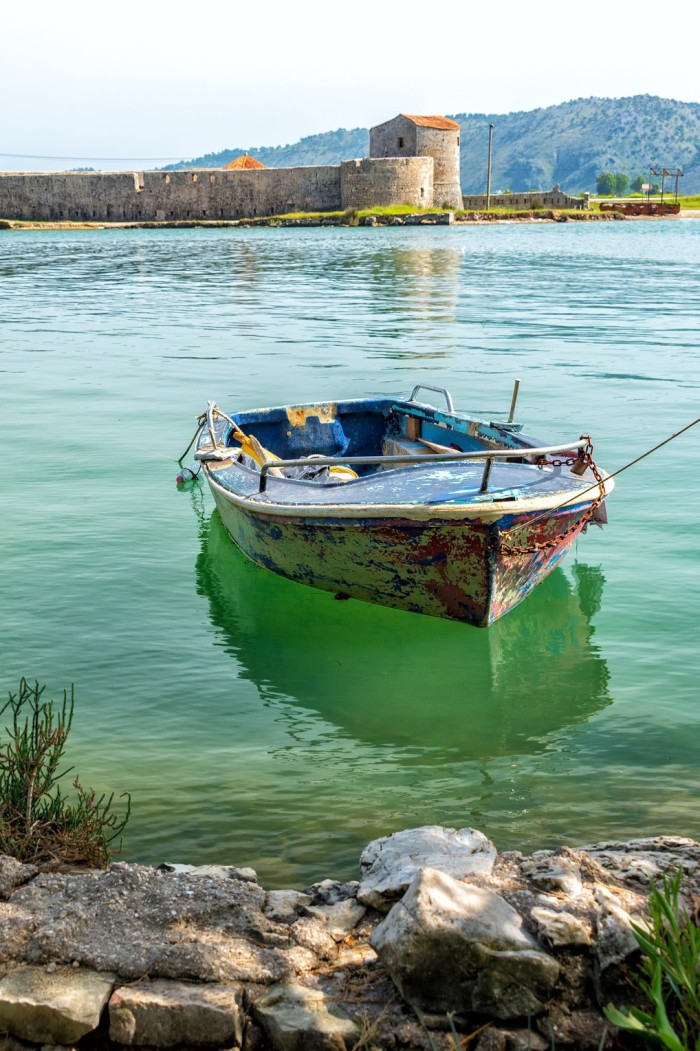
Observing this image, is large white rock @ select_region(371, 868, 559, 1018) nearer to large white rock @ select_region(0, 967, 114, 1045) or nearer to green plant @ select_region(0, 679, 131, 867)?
large white rock @ select_region(0, 967, 114, 1045)

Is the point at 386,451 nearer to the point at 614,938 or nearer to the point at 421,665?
the point at 421,665

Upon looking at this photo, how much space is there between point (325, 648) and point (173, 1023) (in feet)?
12.1

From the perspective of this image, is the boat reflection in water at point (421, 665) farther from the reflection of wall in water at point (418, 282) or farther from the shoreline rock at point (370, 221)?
the shoreline rock at point (370, 221)

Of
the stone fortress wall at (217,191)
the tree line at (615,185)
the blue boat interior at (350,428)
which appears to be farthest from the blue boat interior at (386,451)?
the tree line at (615,185)

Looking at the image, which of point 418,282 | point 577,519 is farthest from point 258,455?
point 418,282

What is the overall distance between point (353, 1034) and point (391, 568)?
11.7 feet

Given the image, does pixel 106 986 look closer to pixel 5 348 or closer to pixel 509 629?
pixel 509 629

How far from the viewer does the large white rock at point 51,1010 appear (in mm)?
2789

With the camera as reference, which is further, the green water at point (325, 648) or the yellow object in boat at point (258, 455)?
the yellow object in boat at point (258, 455)

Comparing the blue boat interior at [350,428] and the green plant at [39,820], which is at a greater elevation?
the blue boat interior at [350,428]

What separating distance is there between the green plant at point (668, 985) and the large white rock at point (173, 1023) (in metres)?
0.93

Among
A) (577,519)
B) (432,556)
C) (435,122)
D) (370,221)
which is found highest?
(435,122)

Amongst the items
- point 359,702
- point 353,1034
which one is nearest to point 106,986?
point 353,1034

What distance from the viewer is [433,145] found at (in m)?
73.5
